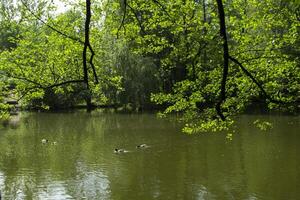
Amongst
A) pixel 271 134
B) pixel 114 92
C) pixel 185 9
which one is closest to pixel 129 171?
pixel 185 9

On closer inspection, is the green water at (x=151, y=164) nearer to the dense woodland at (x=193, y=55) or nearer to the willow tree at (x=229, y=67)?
the dense woodland at (x=193, y=55)

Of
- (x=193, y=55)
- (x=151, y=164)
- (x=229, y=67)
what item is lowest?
(x=151, y=164)

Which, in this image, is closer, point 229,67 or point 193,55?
point 229,67

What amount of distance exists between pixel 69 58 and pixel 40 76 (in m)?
1.20

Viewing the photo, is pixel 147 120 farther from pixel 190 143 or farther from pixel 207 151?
pixel 207 151

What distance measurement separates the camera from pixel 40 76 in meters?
15.1

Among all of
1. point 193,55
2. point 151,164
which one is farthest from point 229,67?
point 151,164

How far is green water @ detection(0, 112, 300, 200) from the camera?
14359 millimetres

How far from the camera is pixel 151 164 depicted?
18500mm

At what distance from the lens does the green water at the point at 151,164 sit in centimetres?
1436

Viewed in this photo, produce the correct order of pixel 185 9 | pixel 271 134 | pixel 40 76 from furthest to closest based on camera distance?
pixel 271 134
pixel 40 76
pixel 185 9

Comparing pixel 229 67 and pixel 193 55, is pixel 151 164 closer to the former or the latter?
pixel 193 55

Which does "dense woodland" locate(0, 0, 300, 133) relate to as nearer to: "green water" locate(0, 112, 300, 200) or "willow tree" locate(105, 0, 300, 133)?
"willow tree" locate(105, 0, 300, 133)

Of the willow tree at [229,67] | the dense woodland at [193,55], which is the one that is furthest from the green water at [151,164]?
the willow tree at [229,67]
